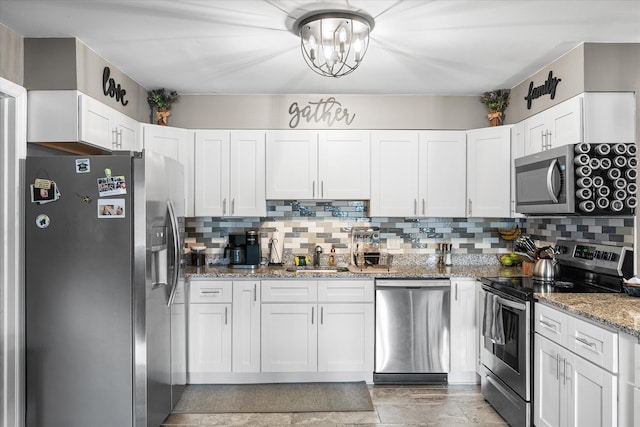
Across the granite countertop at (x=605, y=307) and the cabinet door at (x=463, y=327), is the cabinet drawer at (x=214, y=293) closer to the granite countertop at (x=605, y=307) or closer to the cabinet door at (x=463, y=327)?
the cabinet door at (x=463, y=327)

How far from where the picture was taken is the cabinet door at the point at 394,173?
163 inches

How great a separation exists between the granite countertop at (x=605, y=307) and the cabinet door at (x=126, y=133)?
10.0ft

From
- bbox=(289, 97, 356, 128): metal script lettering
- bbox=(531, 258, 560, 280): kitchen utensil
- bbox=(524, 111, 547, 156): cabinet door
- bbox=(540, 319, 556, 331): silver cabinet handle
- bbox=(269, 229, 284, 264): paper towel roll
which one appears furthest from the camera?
bbox=(269, 229, 284, 264): paper towel roll

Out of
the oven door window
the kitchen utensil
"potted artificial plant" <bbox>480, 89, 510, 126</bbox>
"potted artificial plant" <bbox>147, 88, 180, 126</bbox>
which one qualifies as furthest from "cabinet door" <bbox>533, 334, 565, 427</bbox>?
"potted artificial plant" <bbox>147, 88, 180, 126</bbox>

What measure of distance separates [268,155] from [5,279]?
7.07ft

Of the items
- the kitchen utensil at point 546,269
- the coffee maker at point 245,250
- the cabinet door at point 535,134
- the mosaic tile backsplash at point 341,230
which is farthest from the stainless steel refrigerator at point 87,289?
the cabinet door at point 535,134

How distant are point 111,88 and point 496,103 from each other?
10.4ft

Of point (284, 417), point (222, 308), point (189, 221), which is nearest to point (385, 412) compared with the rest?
point (284, 417)

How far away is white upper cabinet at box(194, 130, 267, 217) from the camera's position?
161 inches

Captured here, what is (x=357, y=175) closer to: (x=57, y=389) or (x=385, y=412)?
(x=385, y=412)

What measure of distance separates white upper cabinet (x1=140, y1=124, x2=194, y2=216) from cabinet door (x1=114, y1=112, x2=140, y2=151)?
0.10m

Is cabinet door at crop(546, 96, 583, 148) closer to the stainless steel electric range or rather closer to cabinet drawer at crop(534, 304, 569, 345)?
the stainless steel electric range

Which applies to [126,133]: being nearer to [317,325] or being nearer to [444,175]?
[317,325]

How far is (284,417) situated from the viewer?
128 inches
